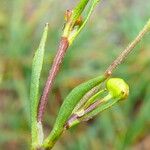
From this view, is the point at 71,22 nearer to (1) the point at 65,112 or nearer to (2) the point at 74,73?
(1) the point at 65,112

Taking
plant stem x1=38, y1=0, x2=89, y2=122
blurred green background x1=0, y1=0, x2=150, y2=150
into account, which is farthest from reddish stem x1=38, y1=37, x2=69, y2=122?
blurred green background x1=0, y1=0, x2=150, y2=150

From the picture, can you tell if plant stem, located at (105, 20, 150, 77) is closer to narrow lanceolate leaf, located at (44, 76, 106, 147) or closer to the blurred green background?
narrow lanceolate leaf, located at (44, 76, 106, 147)

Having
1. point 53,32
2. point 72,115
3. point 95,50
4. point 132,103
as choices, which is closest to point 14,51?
point 53,32

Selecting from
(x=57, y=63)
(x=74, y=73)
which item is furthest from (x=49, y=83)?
(x=74, y=73)

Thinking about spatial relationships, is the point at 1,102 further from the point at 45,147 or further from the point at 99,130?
the point at 45,147

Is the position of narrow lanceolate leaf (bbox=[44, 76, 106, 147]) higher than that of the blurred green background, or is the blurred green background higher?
narrow lanceolate leaf (bbox=[44, 76, 106, 147])
